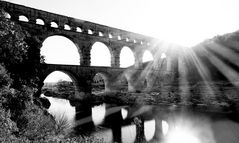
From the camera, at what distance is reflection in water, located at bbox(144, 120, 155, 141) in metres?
11.9

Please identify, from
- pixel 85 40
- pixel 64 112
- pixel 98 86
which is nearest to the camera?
pixel 64 112

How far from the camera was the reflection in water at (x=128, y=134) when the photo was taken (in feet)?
37.2

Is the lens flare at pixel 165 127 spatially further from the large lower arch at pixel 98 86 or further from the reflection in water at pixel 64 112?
the large lower arch at pixel 98 86

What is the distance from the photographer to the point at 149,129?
13.2 meters

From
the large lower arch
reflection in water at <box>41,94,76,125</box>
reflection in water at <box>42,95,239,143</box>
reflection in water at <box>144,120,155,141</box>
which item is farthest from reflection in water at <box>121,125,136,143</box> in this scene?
the large lower arch

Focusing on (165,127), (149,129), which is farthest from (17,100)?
(165,127)

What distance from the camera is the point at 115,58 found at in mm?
33625

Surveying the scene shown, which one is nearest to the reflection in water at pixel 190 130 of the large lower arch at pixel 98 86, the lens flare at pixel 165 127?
the lens flare at pixel 165 127

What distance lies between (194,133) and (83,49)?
21.3 metres

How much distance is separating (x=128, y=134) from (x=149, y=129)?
189cm

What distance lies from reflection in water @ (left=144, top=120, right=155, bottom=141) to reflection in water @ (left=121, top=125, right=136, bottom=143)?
88 centimetres

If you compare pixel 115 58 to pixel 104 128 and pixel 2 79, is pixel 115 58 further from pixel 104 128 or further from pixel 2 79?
pixel 2 79

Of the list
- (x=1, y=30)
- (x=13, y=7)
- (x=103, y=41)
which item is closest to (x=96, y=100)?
(x=103, y=41)

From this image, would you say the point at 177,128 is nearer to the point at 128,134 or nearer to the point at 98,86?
the point at 128,134
